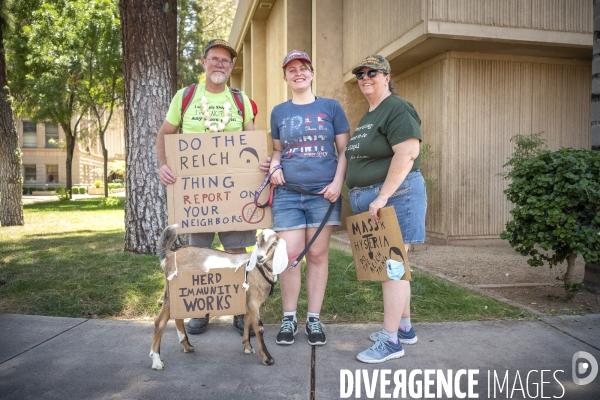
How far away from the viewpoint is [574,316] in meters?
4.16

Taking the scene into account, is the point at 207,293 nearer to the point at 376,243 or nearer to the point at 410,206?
the point at 376,243

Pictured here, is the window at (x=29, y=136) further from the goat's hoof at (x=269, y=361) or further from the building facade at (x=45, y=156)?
the goat's hoof at (x=269, y=361)

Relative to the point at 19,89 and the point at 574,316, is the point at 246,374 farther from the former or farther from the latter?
the point at 19,89

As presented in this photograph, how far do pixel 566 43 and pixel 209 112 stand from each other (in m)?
A: 7.13

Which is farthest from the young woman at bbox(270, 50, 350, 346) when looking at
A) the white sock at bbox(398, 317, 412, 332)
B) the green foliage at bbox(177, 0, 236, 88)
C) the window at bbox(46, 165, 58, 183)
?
the window at bbox(46, 165, 58, 183)

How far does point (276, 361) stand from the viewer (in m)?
3.21

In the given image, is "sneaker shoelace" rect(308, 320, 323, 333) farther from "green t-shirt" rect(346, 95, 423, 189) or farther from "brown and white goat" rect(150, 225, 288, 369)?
"green t-shirt" rect(346, 95, 423, 189)

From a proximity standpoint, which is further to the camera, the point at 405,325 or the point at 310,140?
the point at 405,325

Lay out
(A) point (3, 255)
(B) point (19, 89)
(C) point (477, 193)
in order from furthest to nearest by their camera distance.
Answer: (B) point (19, 89) < (C) point (477, 193) < (A) point (3, 255)

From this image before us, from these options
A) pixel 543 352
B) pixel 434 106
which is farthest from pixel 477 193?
pixel 543 352

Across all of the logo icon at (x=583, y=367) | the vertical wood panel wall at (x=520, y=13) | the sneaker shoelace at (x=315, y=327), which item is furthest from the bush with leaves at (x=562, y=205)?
the vertical wood panel wall at (x=520, y=13)

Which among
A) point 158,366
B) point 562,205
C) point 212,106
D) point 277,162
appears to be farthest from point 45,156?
point 562,205

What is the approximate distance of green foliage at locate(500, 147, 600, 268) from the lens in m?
4.37

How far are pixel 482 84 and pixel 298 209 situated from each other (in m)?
6.71
